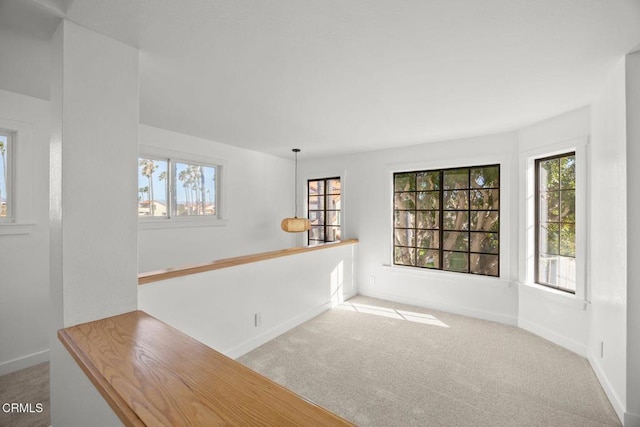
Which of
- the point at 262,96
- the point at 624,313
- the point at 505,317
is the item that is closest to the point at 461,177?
the point at 505,317

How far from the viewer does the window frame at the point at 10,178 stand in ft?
8.32

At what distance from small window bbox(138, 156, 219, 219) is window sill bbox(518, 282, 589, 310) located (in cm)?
418

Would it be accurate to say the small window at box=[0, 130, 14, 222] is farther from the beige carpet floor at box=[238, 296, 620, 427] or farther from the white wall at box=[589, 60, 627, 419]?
the white wall at box=[589, 60, 627, 419]

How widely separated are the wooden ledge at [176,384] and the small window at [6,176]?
75.7 inches

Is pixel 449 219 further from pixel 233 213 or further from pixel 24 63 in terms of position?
pixel 24 63

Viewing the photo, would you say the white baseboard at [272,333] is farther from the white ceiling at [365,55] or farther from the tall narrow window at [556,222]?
the tall narrow window at [556,222]

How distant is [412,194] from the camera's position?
4.55m

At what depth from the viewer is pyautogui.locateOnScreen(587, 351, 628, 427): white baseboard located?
1.97 meters

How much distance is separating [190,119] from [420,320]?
3.72 metres

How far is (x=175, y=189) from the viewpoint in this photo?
376 centimetres

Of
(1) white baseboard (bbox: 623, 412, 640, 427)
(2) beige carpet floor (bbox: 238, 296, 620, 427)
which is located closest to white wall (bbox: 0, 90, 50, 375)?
(2) beige carpet floor (bbox: 238, 296, 620, 427)

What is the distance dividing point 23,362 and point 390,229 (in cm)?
442

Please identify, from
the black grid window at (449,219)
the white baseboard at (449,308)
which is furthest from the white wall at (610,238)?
Answer: the black grid window at (449,219)

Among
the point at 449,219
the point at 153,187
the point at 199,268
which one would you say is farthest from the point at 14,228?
the point at 449,219
